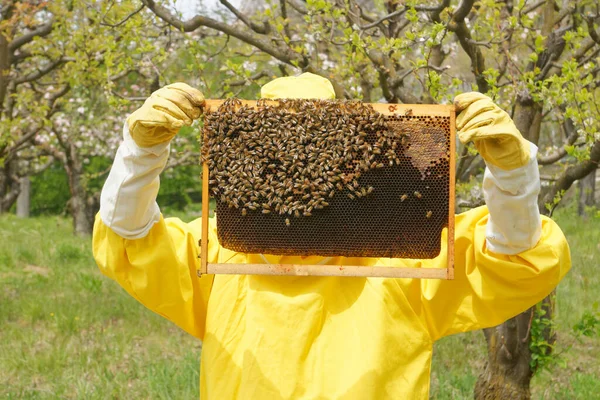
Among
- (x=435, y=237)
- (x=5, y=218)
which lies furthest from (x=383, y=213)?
(x=5, y=218)

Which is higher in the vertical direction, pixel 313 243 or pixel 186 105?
pixel 186 105

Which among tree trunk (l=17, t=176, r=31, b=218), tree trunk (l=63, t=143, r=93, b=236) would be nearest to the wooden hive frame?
tree trunk (l=63, t=143, r=93, b=236)

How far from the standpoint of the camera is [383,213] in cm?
266

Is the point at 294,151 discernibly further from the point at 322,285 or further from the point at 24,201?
the point at 24,201

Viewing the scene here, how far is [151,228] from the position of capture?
107 inches

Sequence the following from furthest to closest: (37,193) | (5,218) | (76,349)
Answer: (37,193)
(5,218)
(76,349)

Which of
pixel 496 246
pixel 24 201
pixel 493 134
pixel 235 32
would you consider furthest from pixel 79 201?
pixel 493 134

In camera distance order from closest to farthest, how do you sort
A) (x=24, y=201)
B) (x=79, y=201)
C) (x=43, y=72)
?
(x=43, y=72) < (x=79, y=201) < (x=24, y=201)

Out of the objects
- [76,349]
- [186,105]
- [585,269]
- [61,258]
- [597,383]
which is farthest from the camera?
[61,258]

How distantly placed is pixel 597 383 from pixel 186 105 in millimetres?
4319

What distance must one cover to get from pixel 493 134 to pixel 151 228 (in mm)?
1263

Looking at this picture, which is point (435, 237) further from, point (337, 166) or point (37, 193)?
point (37, 193)

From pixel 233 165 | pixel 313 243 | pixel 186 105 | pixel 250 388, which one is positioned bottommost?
pixel 250 388

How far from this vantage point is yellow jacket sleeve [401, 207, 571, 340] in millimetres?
2619
